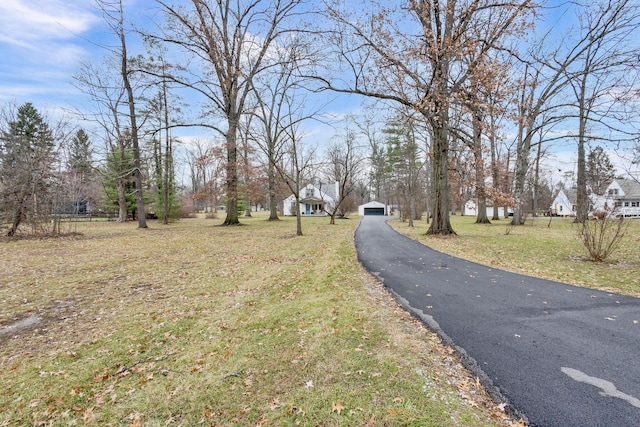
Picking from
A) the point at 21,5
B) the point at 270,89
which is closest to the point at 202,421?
the point at 21,5

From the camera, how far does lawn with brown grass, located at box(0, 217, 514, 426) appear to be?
7.98ft

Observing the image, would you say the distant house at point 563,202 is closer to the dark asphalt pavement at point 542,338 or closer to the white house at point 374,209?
the white house at point 374,209

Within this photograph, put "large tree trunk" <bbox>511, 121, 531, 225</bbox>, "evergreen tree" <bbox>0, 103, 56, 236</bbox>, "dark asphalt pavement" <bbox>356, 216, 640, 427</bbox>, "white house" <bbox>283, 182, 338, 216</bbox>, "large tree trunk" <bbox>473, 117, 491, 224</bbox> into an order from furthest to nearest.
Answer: "white house" <bbox>283, 182, 338, 216</bbox> < "large tree trunk" <bbox>511, 121, 531, 225</bbox> < "large tree trunk" <bbox>473, 117, 491, 224</bbox> < "evergreen tree" <bbox>0, 103, 56, 236</bbox> < "dark asphalt pavement" <bbox>356, 216, 640, 427</bbox>

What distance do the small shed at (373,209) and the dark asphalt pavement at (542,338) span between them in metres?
42.1

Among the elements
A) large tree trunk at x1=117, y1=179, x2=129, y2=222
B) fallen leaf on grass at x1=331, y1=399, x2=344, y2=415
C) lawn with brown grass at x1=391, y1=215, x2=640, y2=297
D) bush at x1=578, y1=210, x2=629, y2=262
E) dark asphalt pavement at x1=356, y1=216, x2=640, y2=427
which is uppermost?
large tree trunk at x1=117, y1=179, x2=129, y2=222

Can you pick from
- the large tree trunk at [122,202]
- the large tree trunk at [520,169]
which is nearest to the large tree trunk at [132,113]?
the large tree trunk at [122,202]

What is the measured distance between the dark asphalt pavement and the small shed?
4211 cm

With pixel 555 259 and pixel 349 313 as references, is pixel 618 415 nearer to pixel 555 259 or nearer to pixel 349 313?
pixel 349 313

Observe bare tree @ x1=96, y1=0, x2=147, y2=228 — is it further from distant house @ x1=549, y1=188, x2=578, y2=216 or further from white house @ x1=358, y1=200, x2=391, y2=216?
distant house @ x1=549, y1=188, x2=578, y2=216

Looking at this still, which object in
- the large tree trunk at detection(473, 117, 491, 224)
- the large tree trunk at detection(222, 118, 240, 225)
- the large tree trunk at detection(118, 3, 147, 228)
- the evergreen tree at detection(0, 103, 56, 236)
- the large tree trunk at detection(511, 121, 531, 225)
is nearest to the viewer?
the evergreen tree at detection(0, 103, 56, 236)

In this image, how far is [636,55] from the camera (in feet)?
28.3

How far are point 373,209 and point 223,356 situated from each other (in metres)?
46.6

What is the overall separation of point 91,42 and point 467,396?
847 inches

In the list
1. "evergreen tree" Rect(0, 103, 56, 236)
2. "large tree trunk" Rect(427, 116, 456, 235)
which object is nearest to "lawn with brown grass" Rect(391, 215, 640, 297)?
"large tree trunk" Rect(427, 116, 456, 235)
